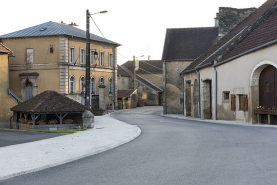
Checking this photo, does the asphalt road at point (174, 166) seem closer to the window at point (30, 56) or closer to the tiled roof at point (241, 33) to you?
the tiled roof at point (241, 33)

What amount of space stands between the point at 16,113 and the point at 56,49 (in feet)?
47.8

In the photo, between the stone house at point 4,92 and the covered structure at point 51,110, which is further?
the stone house at point 4,92

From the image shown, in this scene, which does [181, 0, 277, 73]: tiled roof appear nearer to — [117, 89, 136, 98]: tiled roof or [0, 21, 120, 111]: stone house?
[0, 21, 120, 111]: stone house

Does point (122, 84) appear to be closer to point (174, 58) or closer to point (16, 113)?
point (174, 58)

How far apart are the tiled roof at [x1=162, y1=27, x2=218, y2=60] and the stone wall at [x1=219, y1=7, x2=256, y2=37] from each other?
4.44m

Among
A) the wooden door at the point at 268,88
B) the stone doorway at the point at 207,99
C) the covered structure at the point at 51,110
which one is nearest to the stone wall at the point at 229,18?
the stone doorway at the point at 207,99

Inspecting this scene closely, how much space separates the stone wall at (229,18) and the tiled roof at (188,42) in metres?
4.44

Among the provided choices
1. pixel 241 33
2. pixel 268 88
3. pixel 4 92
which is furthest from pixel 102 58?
pixel 268 88

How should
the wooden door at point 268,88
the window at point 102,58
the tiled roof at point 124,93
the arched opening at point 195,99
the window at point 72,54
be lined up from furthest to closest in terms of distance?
1. the tiled roof at point 124,93
2. the window at point 102,58
3. the window at point 72,54
4. the arched opening at point 195,99
5. the wooden door at point 268,88

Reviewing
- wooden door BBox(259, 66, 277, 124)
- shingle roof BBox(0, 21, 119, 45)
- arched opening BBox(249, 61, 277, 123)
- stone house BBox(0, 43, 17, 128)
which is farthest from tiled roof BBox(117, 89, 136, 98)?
wooden door BBox(259, 66, 277, 124)

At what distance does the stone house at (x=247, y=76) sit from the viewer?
18.2m

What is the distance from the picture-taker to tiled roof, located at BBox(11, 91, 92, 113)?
20219mm

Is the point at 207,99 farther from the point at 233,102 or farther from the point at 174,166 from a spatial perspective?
the point at 174,166

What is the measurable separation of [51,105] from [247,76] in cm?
1169
